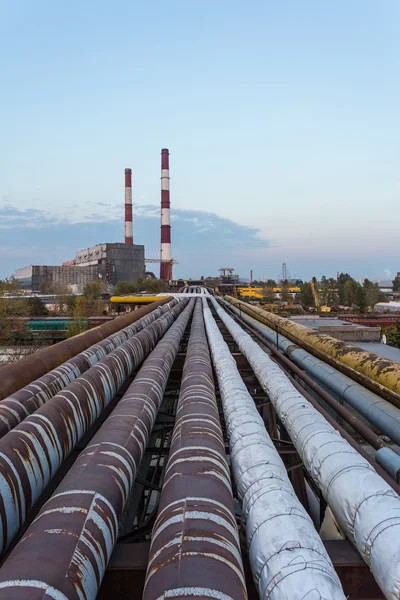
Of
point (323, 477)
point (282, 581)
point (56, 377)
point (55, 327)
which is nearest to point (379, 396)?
point (323, 477)

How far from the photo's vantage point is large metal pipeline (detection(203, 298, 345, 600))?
5.36 feet

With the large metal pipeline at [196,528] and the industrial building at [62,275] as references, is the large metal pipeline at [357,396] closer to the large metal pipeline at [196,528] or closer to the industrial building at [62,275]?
the large metal pipeline at [196,528]

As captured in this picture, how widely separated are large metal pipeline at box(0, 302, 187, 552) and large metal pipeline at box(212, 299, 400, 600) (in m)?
2.09

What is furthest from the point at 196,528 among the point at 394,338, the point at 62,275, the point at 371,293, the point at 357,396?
the point at 62,275

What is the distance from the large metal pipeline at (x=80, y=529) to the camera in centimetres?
158

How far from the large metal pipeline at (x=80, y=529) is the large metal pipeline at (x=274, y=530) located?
2.75ft

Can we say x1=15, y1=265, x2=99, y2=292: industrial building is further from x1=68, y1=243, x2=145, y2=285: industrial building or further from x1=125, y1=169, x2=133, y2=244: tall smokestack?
x1=125, y1=169, x2=133, y2=244: tall smokestack

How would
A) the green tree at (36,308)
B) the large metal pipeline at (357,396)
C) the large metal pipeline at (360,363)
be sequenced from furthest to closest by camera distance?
the green tree at (36,308) < the large metal pipeline at (360,363) < the large metal pipeline at (357,396)

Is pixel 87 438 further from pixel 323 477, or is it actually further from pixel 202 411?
pixel 323 477

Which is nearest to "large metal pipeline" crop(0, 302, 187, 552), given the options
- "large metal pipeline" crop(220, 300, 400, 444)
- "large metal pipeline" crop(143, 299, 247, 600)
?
"large metal pipeline" crop(143, 299, 247, 600)

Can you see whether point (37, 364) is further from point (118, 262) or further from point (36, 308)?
point (118, 262)

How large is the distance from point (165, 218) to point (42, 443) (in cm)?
5890

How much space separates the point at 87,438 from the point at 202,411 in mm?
1636

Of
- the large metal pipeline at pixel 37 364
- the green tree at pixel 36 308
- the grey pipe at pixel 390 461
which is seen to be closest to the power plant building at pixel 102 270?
the green tree at pixel 36 308
